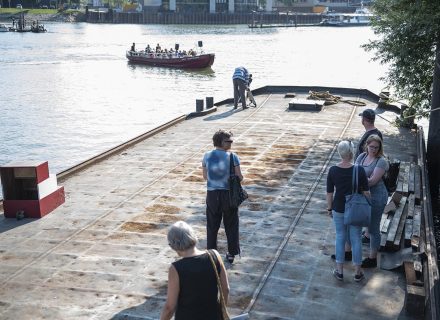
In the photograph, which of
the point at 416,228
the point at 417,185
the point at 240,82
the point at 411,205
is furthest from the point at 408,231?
the point at 240,82

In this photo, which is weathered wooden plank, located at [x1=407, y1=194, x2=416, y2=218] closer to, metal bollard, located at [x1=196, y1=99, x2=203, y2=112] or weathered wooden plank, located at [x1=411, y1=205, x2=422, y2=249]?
weathered wooden plank, located at [x1=411, y1=205, x2=422, y2=249]

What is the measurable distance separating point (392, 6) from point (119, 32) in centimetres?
9896

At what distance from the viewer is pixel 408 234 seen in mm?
8453

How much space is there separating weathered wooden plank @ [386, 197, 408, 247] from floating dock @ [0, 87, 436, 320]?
22.6 inches

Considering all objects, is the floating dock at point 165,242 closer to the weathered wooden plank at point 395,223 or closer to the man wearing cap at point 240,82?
the weathered wooden plank at point 395,223

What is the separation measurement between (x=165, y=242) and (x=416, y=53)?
1172cm

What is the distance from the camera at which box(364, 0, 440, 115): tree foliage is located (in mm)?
16141

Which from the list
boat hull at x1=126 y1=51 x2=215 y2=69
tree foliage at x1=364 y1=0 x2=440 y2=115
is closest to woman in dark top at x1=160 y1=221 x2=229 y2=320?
tree foliage at x1=364 y1=0 x2=440 y2=115

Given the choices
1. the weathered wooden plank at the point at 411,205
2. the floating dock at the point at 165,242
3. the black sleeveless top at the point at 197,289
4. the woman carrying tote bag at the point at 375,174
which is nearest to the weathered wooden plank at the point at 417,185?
the weathered wooden plank at the point at 411,205

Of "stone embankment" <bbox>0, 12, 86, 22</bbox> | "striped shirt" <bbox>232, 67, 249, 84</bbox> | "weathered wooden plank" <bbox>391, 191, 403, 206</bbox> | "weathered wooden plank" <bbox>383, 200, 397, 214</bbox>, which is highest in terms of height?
"stone embankment" <bbox>0, 12, 86, 22</bbox>

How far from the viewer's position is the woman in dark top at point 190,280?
13.9 ft

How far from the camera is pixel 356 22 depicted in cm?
14025

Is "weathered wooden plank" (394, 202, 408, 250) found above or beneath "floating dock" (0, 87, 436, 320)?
above

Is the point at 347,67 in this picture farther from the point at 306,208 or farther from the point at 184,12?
the point at 184,12
